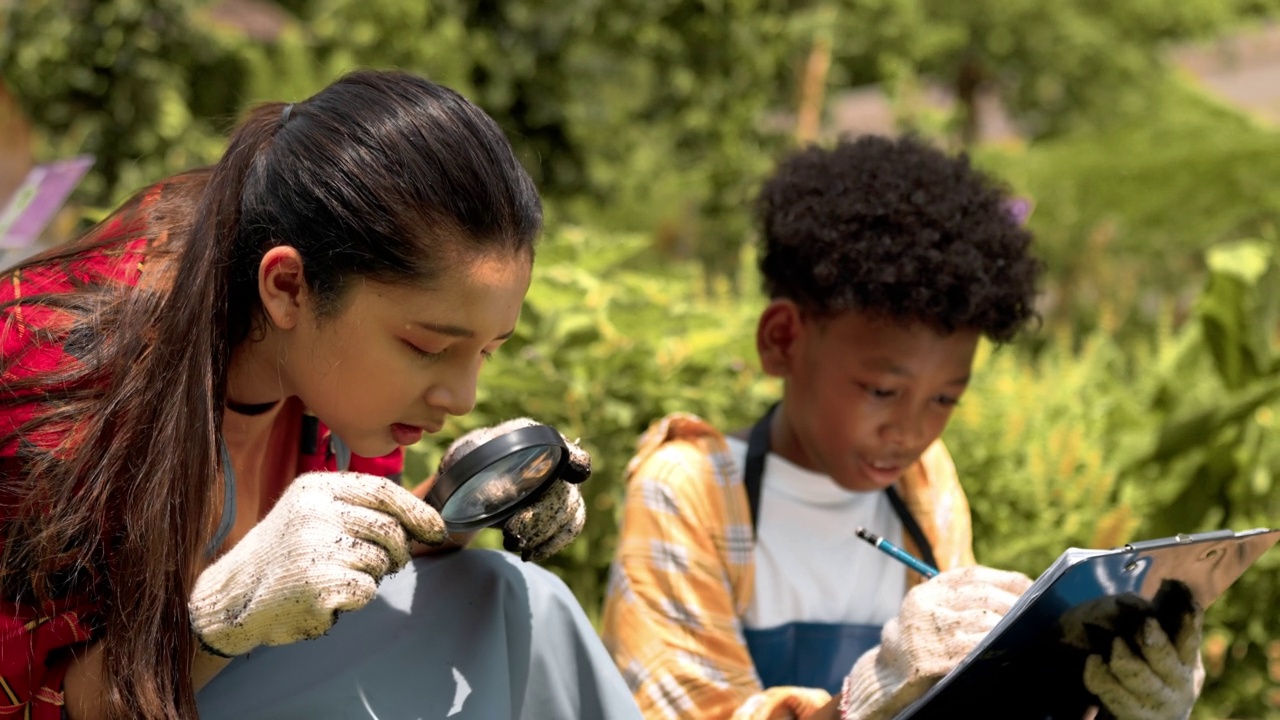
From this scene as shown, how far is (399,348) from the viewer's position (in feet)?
5.44

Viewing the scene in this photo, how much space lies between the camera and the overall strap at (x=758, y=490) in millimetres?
2229

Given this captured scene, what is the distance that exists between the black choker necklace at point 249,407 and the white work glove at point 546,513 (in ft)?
0.86

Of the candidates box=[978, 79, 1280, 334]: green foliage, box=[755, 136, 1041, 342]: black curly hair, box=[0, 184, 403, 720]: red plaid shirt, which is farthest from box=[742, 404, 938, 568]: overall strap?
box=[978, 79, 1280, 334]: green foliage

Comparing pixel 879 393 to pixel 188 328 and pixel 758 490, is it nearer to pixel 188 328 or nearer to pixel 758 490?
pixel 758 490

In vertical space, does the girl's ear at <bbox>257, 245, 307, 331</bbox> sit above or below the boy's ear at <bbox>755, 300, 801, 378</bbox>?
above

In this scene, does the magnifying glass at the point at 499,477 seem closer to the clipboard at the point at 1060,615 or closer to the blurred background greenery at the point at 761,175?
the clipboard at the point at 1060,615

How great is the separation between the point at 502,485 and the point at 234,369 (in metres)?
0.39

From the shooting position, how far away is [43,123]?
20.1 feet

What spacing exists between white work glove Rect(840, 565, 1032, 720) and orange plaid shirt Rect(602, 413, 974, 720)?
17 cm

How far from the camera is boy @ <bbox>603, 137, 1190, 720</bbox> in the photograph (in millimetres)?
2084

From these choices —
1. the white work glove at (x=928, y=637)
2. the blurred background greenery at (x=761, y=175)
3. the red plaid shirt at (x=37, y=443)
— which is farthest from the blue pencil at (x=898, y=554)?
the red plaid shirt at (x=37, y=443)

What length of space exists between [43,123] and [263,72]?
1142mm

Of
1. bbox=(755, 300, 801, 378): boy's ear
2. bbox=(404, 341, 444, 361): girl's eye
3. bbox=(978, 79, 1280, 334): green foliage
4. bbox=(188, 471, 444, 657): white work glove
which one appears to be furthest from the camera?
bbox=(978, 79, 1280, 334): green foliage

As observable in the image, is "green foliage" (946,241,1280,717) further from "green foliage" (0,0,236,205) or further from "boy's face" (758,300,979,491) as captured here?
"green foliage" (0,0,236,205)
